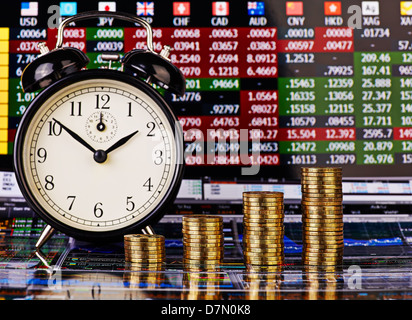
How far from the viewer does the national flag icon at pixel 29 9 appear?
6.77ft

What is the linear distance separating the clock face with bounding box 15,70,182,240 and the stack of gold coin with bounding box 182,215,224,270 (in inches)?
5.6

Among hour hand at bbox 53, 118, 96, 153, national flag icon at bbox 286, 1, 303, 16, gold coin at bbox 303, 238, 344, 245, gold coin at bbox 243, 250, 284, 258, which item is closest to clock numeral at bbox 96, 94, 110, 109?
hour hand at bbox 53, 118, 96, 153

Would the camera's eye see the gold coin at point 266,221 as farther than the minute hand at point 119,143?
No

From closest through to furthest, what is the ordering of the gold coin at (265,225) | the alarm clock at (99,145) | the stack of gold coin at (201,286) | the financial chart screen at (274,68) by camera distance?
the stack of gold coin at (201,286) → the gold coin at (265,225) → the alarm clock at (99,145) → the financial chart screen at (274,68)

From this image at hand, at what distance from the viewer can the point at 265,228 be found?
1.35 m

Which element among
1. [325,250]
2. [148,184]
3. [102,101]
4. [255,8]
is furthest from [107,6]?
[325,250]

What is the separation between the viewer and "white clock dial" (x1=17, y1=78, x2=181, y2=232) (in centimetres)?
148

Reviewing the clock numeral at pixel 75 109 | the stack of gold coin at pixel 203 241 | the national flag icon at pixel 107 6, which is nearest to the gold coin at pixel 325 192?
the stack of gold coin at pixel 203 241

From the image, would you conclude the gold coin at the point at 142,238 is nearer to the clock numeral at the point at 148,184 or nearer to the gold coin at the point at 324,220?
the clock numeral at the point at 148,184

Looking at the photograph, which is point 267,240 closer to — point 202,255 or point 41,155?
point 202,255

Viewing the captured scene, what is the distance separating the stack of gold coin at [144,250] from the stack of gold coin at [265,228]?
255mm

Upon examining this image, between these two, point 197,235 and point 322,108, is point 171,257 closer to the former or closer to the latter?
point 197,235

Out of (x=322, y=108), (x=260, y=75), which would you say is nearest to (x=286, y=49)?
(x=260, y=75)
